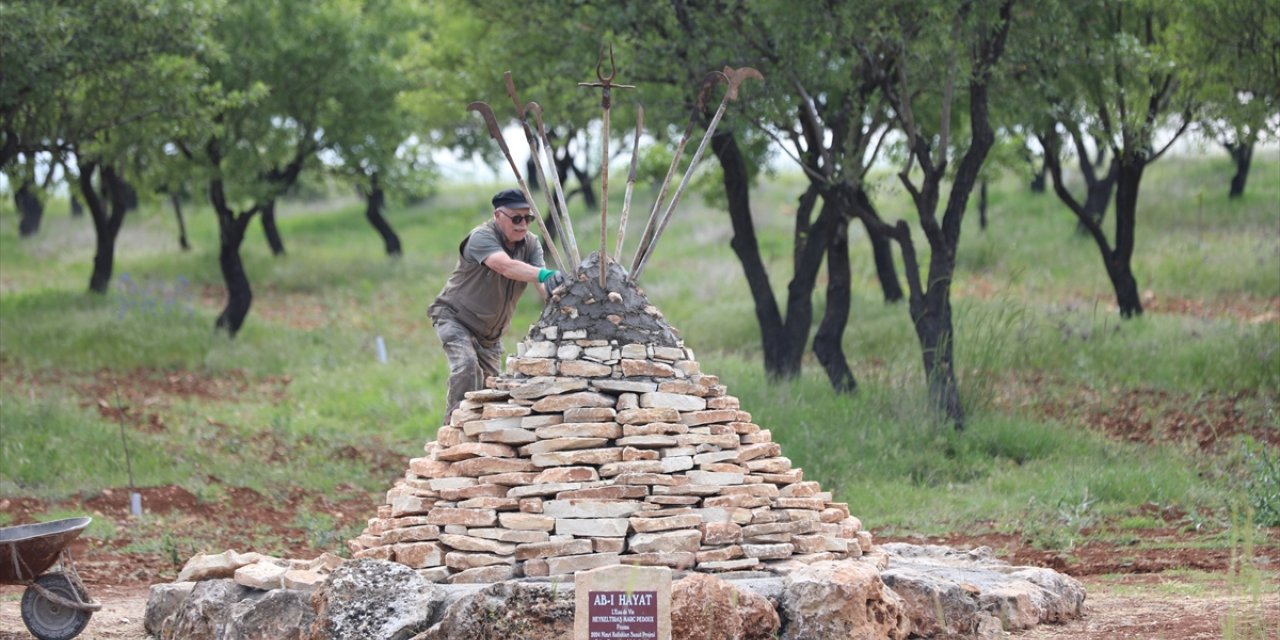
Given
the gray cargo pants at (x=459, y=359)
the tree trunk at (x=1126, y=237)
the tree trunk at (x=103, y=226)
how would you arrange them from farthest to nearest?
1. the tree trunk at (x=103, y=226)
2. the tree trunk at (x=1126, y=237)
3. the gray cargo pants at (x=459, y=359)

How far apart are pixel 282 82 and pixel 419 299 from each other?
4.79 metres

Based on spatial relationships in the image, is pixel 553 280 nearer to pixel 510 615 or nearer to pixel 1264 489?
pixel 510 615

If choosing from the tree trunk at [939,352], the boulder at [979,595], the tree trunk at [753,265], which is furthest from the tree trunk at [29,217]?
the boulder at [979,595]

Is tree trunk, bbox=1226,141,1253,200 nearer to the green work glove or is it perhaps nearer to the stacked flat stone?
the stacked flat stone

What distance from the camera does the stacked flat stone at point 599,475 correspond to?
21.6 ft

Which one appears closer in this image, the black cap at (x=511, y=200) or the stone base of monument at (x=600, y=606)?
the stone base of monument at (x=600, y=606)

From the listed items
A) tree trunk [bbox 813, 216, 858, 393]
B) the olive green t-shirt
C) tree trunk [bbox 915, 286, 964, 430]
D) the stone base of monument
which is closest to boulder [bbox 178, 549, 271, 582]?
the stone base of monument

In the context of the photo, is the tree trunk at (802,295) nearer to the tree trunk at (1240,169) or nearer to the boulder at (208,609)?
the boulder at (208,609)

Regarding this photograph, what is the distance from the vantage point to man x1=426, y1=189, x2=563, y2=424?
25.8 feet

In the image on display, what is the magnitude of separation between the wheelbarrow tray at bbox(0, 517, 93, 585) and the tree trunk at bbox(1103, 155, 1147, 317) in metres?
13.6

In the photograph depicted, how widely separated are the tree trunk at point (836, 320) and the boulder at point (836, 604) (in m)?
8.32

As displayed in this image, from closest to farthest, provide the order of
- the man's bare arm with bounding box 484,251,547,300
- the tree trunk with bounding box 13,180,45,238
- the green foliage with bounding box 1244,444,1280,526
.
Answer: the man's bare arm with bounding box 484,251,547,300, the green foliage with bounding box 1244,444,1280,526, the tree trunk with bounding box 13,180,45,238

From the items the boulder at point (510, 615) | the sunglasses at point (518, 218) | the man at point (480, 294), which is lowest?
the boulder at point (510, 615)

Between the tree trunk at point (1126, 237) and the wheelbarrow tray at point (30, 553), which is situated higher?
the tree trunk at point (1126, 237)
